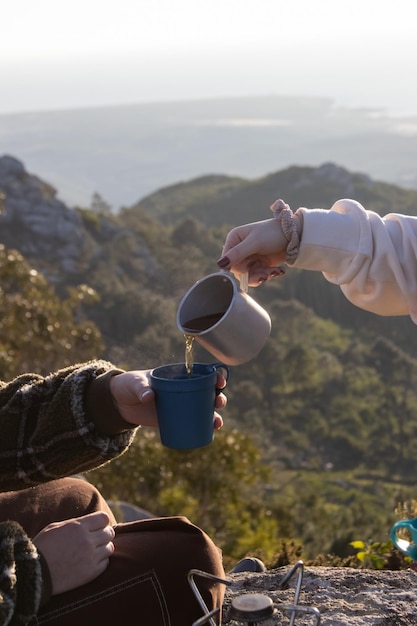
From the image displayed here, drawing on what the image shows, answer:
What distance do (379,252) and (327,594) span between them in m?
0.91

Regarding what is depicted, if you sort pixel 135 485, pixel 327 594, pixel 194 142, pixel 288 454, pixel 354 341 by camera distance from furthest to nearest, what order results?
1. pixel 194 142
2. pixel 354 341
3. pixel 288 454
4. pixel 135 485
5. pixel 327 594

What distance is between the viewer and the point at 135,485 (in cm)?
883

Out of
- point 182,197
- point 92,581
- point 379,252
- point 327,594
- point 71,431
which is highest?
point 379,252

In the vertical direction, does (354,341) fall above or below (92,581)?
below

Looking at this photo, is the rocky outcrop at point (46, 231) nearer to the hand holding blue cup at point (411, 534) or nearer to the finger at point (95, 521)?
the finger at point (95, 521)

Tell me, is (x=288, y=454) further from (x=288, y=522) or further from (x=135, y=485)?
(x=135, y=485)

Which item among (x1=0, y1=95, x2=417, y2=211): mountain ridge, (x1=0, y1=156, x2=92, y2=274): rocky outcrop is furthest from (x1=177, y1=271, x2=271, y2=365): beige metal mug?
(x1=0, y1=95, x2=417, y2=211): mountain ridge

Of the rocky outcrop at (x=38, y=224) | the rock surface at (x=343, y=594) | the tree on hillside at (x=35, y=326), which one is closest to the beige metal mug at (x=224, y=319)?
A: the rock surface at (x=343, y=594)

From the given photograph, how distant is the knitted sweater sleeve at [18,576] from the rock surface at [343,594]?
557mm

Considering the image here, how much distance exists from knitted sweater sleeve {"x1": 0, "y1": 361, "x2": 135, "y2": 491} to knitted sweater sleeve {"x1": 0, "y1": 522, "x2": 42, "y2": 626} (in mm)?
196

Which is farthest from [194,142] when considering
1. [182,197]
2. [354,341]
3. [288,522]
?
[288,522]

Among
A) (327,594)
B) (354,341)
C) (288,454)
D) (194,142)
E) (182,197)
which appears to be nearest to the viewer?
(327,594)

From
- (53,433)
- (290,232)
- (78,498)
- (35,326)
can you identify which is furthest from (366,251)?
(35,326)

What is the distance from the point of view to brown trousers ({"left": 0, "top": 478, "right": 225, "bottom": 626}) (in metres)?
1.68
